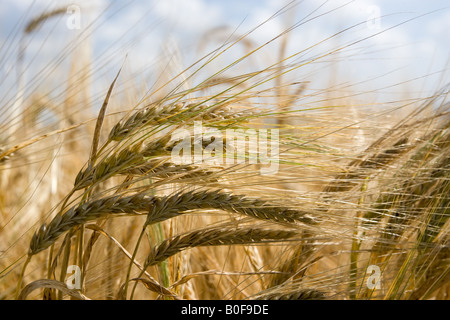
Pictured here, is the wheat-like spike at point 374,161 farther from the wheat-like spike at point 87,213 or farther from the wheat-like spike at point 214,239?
the wheat-like spike at point 87,213

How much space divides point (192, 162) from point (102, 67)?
409 millimetres

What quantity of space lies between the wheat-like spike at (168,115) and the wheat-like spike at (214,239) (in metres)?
0.19

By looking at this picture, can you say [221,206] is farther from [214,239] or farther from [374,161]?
[374,161]

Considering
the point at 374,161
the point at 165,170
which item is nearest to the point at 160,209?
the point at 165,170

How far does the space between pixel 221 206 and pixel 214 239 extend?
85 mm

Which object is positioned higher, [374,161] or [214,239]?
[374,161]

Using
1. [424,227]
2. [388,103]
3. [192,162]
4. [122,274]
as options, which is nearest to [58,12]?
[122,274]

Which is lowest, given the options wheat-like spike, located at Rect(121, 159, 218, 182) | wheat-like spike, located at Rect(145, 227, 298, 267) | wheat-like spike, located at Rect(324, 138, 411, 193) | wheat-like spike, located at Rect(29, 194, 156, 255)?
wheat-like spike, located at Rect(145, 227, 298, 267)

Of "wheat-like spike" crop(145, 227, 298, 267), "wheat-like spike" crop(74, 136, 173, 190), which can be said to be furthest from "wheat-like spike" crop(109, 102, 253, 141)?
"wheat-like spike" crop(145, 227, 298, 267)

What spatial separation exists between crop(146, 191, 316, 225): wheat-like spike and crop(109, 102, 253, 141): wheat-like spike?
0.12 metres

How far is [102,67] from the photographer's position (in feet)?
3.44

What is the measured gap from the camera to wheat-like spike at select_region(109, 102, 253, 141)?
788 mm

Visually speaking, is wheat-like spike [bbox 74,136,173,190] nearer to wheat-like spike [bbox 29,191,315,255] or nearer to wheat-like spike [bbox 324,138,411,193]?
wheat-like spike [bbox 29,191,315,255]

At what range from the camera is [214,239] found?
2.68 ft
